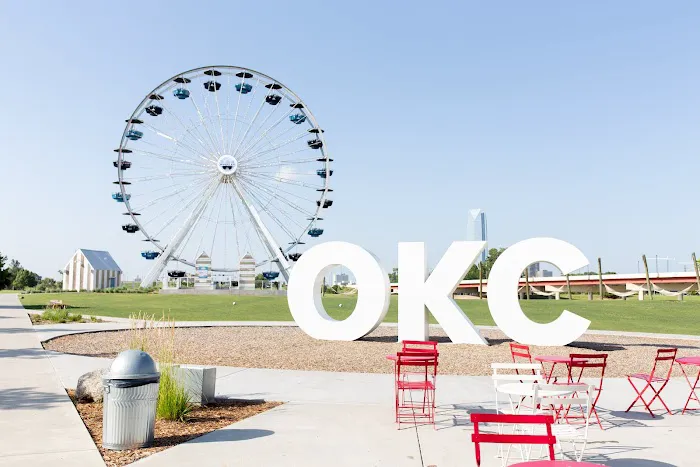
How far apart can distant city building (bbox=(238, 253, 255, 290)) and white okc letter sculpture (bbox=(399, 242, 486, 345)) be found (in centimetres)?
5004

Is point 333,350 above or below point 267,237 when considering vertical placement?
below

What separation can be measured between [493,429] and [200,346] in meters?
10.6

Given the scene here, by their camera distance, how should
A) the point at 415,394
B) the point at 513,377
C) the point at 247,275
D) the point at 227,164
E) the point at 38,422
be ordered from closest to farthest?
1. the point at 513,377
2. the point at 38,422
3. the point at 415,394
4. the point at 227,164
5. the point at 247,275

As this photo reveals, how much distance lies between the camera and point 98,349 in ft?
48.7

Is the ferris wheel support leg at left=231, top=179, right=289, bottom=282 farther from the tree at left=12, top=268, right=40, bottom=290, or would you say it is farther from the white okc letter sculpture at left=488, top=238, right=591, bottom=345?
the tree at left=12, top=268, right=40, bottom=290

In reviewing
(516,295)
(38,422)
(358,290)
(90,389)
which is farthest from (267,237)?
(38,422)

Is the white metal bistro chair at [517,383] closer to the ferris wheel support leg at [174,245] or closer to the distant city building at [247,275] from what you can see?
the ferris wheel support leg at [174,245]

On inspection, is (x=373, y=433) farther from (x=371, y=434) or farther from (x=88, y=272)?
(x=88, y=272)

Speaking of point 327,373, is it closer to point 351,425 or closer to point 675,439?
point 351,425

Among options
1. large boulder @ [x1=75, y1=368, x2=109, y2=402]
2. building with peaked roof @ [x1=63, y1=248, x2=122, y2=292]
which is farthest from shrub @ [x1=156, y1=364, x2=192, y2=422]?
building with peaked roof @ [x1=63, y1=248, x2=122, y2=292]

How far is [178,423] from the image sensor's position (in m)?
6.95

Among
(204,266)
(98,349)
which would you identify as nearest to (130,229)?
(204,266)

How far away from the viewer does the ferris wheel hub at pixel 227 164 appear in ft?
132

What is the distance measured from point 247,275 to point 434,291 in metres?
53.2
